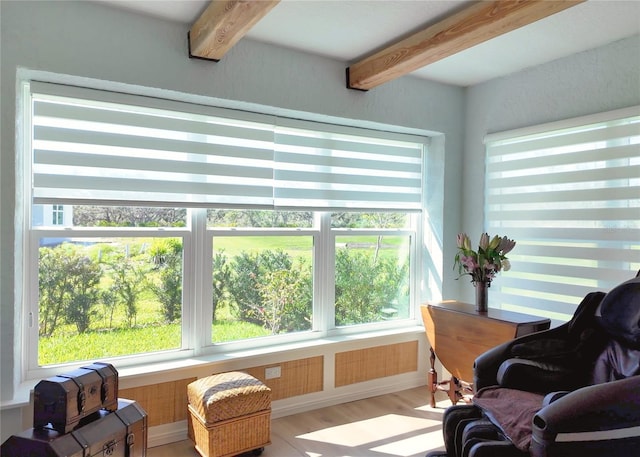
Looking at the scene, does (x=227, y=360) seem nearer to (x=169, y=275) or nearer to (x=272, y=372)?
(x=272, y=372)

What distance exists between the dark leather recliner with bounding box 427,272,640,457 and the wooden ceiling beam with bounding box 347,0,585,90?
1.41 metres

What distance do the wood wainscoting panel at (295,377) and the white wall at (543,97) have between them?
144cm

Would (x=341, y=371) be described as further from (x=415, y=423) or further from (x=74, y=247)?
(x=74, y=247)

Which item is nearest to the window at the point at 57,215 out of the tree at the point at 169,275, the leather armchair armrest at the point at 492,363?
the tree at the point at 169,275

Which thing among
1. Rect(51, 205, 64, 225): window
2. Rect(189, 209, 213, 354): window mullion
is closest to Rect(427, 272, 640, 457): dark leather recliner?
Rect(189, 209, 213, 354): window mullion

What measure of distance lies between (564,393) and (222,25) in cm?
231

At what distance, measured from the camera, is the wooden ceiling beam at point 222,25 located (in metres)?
2.02

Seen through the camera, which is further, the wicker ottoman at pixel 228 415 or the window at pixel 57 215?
the window at pixel 57 215

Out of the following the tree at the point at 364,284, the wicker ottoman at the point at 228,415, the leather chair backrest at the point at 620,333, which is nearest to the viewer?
the leather chair backrest at the point at 620,333

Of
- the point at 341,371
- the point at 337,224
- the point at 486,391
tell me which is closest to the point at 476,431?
the point at 486,391

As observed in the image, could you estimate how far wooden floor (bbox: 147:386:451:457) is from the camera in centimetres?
262

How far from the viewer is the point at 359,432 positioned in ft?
9.46

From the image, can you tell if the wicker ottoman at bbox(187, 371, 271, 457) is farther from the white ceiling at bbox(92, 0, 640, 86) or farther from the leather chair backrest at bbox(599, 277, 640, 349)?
the white ceiling at bbox(92, 0, 640, 86)

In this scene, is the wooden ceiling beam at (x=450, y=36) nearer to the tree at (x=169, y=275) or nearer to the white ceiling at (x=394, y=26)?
the white ceiling at (x=394, y=26)
